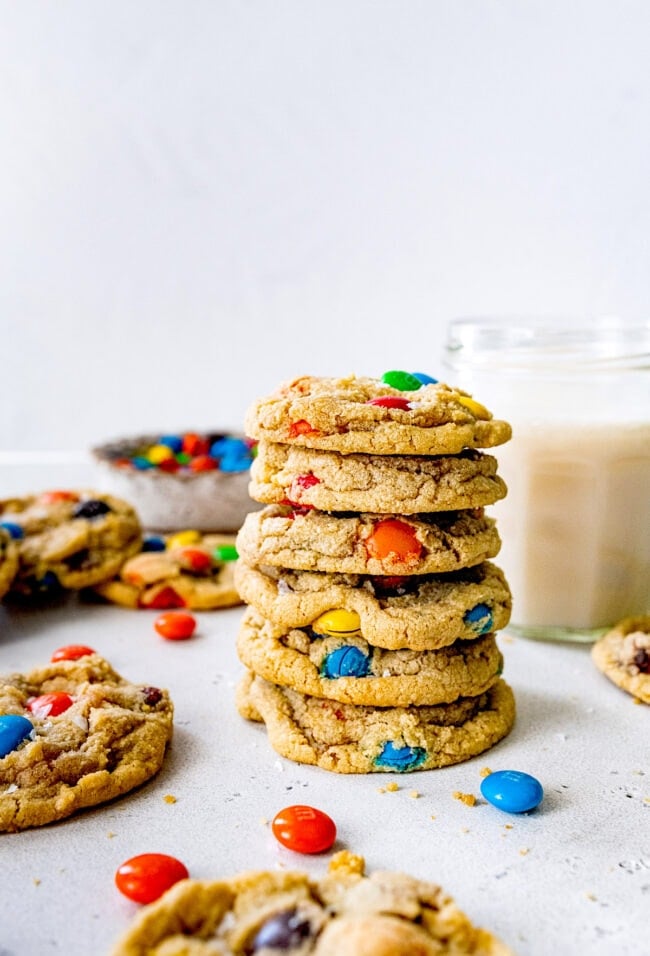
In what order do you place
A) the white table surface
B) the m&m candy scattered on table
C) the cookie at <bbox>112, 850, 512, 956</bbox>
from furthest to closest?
the m&m candy scattered on table < the white table surface < the cookie at <bbox>112, 850, 512, 956</bbox>

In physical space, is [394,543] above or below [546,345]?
below

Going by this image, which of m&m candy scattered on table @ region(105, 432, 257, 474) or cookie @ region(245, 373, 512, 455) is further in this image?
m&m candy scattered on table @ region(105, 432, 257, 474)

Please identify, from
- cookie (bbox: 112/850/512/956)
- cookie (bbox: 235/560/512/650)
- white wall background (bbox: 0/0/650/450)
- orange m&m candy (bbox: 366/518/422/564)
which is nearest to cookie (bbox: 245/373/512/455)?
orange m&m candy (bbox: 366/518/422/564)

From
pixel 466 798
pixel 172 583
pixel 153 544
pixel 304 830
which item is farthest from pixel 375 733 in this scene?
pixel 153 544

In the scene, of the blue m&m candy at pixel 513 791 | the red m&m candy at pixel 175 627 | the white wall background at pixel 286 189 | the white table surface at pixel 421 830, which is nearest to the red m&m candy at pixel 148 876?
the white table surface at pixel 421 830

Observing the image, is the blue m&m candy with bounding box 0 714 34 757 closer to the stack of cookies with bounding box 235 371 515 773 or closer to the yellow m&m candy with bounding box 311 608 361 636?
the stack of cookies with bounding box 235 371 515 773

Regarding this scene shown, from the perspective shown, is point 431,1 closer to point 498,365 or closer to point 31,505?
point 498,365

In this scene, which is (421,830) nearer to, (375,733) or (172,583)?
(375,733)
